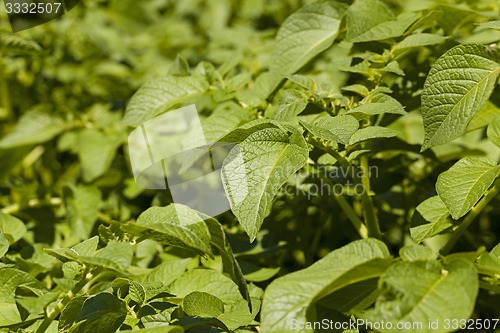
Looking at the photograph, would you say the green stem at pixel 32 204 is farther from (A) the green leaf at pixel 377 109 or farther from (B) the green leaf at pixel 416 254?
(B) the green leaf at pixel 416 254

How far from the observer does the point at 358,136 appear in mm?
1001

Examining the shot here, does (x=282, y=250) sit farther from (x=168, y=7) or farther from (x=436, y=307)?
(x=168, y=7)

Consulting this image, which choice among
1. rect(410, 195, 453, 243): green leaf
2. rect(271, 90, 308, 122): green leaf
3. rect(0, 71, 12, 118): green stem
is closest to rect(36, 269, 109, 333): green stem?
rect(271, 90, 308, 122): green leaf

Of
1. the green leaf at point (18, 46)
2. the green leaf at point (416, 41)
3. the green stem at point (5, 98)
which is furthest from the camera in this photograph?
the green stem at point (5, 98)

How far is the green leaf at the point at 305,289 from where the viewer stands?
81 cm

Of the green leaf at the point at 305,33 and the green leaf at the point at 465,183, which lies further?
the green leaf at the point at 305,33

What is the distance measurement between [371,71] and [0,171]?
119 centimetres

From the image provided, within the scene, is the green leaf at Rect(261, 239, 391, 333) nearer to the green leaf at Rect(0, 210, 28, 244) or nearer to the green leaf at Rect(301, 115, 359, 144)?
the green leaf at Rect(301, 115, 359, 144)

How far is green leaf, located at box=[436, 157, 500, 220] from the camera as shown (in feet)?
3.16

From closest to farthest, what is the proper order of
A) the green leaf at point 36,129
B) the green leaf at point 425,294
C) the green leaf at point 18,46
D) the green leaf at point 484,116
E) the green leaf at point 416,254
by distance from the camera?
the green leaf at point 425,294, the green leaf at point 416,254, the green leaf at point 484,116, the green leaf at point 18,46, the green leaf at point 36,129

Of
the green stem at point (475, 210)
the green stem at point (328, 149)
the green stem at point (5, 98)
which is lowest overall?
the green stem at point (5, 98)

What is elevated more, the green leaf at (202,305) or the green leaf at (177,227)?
the green leaf at (177,227)

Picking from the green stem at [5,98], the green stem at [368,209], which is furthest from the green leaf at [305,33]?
the green stem at [5,98]

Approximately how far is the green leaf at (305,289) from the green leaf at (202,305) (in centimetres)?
18
